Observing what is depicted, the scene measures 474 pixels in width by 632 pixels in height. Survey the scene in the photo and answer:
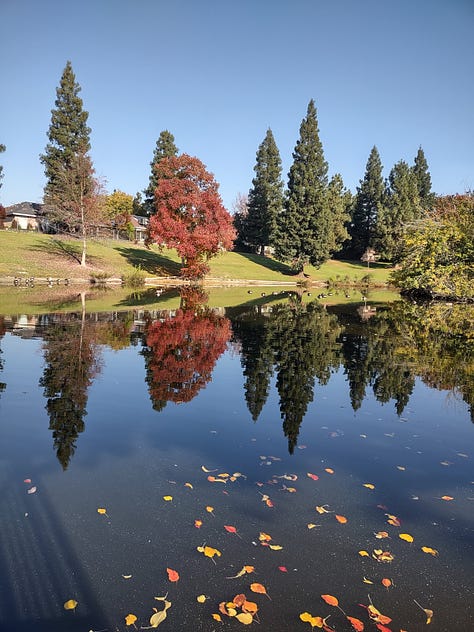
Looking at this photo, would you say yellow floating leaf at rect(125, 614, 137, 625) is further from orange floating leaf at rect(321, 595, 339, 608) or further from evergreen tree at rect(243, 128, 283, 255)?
evergreen tree at rect(243, 128, 283, 255)

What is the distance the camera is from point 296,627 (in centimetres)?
335

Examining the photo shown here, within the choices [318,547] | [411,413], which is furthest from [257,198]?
[318,547]

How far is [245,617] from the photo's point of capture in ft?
11.2

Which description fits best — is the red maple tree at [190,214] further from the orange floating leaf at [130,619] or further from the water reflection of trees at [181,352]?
the orange floating leaf at [130,619]

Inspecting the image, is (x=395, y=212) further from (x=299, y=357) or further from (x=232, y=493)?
(x=232, y=493)

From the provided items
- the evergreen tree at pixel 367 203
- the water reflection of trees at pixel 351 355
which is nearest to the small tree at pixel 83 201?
the water reflection of trees at pixel 351 355

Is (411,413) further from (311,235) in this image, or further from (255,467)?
(311,235)

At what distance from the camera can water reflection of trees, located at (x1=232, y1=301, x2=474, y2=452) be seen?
949cm

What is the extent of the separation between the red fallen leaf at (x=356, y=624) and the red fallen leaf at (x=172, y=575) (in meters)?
1.40

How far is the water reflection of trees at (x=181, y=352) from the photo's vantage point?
9.41m

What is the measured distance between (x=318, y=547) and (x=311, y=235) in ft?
175

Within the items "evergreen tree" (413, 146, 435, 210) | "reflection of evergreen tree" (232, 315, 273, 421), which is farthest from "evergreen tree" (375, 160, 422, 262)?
"reflection of evergreen tree" (232, 315, 273, 421)

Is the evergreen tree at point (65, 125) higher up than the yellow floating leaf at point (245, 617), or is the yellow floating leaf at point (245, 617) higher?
the evergreen tree at point (65, 125)

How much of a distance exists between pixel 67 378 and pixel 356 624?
309 inches
